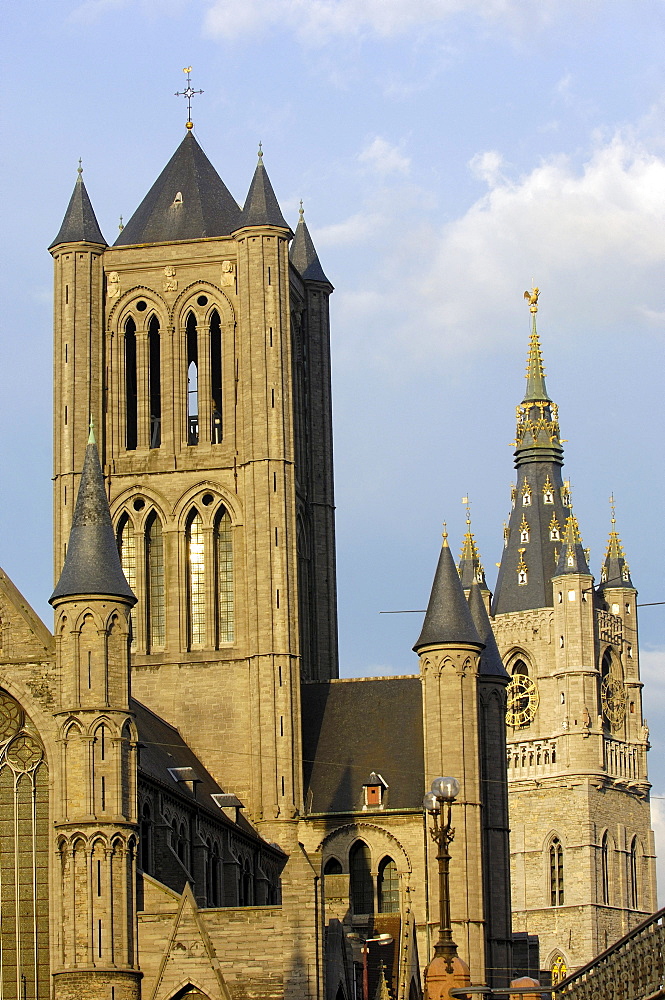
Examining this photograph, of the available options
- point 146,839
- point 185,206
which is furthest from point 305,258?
point 146,839

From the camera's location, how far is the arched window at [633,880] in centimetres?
15550

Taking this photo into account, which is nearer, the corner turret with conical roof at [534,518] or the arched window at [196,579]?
the arched window at [196,579]

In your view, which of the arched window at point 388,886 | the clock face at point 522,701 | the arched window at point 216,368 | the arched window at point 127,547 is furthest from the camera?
the clock face at point 522,701

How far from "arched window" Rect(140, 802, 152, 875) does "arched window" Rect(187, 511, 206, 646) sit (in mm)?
14330

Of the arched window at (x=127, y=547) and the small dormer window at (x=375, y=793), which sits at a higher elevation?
the arched window at (x=127, y=547)

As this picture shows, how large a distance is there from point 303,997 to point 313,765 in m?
19.7

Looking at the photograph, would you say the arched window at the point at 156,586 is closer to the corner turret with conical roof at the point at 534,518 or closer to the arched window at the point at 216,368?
the arched window at the point at 216,368

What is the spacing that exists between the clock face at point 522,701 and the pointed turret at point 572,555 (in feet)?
23.7

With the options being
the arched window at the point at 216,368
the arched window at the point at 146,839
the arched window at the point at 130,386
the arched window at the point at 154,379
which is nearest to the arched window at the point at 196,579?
the arched window at the point at 216,368

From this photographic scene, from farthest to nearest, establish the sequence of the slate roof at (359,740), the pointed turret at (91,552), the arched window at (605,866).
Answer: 1. the arched window at (605,866)
2. the slate roof at (359,740)
3. the pointed turret at (91,552)

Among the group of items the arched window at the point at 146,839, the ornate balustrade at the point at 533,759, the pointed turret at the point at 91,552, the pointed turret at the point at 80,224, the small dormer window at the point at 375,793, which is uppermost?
the pointed turret at the point at 80,224

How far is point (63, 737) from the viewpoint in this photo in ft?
182

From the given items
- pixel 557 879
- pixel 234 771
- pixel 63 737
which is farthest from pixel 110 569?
pixel 557 879

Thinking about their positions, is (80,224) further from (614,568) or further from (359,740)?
(614,568)
